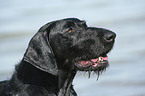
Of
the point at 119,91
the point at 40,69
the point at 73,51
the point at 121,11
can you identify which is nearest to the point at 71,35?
the point at 73,51

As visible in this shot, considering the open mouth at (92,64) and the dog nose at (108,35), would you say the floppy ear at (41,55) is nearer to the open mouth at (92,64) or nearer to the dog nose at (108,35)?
the open mouth at (92,64)

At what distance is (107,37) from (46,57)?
1.04m

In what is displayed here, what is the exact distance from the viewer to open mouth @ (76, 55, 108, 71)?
26.5 feet

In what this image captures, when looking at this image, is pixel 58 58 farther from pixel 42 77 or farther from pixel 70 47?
pixel 42 77

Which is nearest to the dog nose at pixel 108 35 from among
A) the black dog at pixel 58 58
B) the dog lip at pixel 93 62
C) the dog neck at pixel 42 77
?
the black dog at pixel 58 58

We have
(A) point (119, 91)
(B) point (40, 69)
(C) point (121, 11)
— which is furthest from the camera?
(C) point (121, 11)

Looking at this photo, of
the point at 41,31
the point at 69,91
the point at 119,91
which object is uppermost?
the point at 41,31

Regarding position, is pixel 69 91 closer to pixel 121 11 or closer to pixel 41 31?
pixel 41 31

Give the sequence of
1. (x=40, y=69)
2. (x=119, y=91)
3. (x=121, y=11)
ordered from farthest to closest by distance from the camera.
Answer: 1. (x=121, y=11)
2. (x=119, y=91)
3. (x=40, y=69)

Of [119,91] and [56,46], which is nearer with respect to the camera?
[56,46]

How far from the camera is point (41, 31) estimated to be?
26.7 ft

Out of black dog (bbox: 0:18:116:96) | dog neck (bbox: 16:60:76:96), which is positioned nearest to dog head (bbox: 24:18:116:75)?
black dog (bbox: 0:18:116:96)

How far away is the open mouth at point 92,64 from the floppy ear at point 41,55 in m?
0.45

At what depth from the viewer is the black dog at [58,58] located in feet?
26.0
